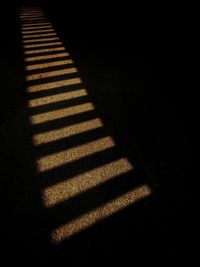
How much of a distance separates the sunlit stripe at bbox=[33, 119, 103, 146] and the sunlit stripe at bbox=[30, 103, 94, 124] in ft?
0.94

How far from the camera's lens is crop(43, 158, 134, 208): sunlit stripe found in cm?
247

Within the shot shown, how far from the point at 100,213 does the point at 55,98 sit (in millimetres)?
2268

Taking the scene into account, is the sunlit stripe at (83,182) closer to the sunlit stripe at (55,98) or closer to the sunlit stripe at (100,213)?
the sunlit stripe at (100,213)

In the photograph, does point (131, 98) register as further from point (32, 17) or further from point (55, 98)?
point (32, 17)

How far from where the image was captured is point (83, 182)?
2639 millimetres

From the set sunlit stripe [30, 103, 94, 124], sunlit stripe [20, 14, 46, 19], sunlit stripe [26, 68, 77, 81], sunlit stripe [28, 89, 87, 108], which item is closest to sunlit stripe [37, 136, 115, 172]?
sunlit stripe [30, 103, 94, 124]

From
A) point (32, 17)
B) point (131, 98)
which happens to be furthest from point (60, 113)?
point (32, 17)

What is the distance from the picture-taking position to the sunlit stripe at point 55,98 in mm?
3797

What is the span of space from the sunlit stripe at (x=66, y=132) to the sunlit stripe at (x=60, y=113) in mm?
287

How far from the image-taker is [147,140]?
10.7 feet

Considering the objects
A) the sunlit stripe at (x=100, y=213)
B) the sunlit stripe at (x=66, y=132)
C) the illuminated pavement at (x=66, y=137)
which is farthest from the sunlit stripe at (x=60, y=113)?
the sunlit stripe at (x=100, y=213)

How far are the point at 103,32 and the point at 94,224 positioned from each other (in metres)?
6.24

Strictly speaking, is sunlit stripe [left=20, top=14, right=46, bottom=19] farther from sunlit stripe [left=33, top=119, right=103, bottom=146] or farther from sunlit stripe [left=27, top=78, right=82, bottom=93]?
sunlit stripe [left=33, top=119, right=103, bottom=146]

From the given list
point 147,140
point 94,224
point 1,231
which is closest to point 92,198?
point 94,224
